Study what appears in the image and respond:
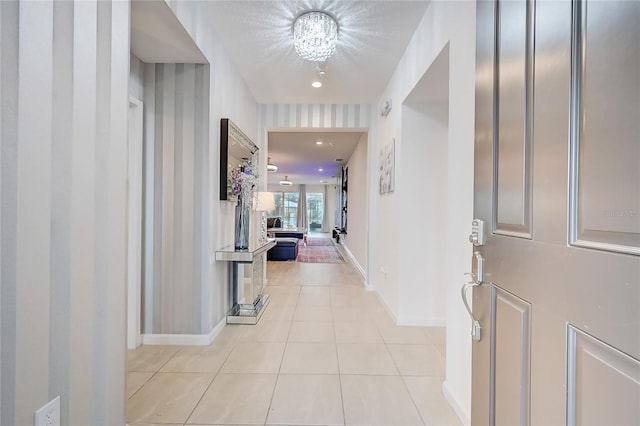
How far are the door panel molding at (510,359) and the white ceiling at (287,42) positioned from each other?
2274 millimetres

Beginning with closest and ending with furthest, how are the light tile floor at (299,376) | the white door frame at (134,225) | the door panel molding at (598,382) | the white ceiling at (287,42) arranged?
the door panel molding at (598,382)
the light tile floor at (299,376)
the white ceiling at (287,42)
the white door frame at (134,225)

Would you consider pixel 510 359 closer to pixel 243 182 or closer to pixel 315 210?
pixel 243 182

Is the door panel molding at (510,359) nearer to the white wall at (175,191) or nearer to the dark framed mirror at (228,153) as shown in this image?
the white wall at (175,191)

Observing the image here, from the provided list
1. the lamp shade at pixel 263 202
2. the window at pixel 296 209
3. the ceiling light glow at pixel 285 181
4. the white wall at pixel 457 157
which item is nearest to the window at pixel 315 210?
the window at pixel 296 209

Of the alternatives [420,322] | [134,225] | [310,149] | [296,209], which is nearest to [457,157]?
[420,322]

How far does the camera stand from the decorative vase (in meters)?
3.23

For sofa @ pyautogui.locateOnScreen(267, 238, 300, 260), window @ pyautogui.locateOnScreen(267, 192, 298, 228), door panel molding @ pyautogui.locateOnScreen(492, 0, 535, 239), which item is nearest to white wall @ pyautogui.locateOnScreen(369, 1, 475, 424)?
door panel molding @ pyautogui.locateOnScreen(492, 0, 535, 239)

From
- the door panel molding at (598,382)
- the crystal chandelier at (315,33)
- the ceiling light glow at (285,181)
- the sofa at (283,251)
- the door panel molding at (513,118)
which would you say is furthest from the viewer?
the ceiling light glow at (285,181)

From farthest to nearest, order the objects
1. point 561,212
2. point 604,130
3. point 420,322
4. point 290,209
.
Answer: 1. point 290,209
2. point 420,322
3. point 561,212
4. point 604,130

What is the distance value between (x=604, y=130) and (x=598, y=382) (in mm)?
560

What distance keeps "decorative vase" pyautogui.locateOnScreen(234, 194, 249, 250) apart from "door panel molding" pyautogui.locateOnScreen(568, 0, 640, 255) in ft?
9.31

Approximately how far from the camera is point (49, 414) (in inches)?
42.8

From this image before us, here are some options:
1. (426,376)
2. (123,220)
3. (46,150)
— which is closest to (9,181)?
(46,150)

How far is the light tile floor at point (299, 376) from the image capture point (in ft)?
5.76
